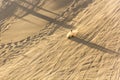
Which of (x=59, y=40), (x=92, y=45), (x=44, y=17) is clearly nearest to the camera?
(x=92, y=45)

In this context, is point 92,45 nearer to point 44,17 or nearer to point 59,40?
point 59,40

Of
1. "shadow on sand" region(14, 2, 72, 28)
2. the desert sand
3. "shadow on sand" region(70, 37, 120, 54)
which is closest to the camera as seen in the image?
the desert sand

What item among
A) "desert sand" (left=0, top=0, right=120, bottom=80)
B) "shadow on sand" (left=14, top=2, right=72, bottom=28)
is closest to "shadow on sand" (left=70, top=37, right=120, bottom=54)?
"desert sand" (left=0, top=0, right=120, bottom=80)

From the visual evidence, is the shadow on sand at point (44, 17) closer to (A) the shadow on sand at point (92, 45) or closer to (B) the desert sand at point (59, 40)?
(B) the desert sand at point (59, 40)

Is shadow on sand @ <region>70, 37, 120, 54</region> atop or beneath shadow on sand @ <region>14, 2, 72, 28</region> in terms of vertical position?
beneath

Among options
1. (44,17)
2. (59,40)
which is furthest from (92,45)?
(44,17)

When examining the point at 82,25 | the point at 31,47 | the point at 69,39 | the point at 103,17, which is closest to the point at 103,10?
the point at 103,17

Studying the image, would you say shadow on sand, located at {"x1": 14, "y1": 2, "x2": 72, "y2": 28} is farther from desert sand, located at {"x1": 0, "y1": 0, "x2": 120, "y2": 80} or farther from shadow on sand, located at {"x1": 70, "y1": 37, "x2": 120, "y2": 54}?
shadow on sand, located at {"x1": 70, "y1": 37, "x2": 120, "y2": 54}

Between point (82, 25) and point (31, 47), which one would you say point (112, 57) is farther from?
point (31, 47)
